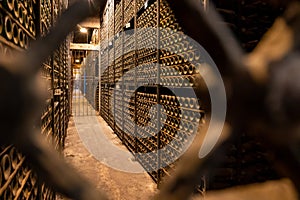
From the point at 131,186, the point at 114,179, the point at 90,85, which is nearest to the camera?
the point at 131,186

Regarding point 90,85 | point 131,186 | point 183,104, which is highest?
point 90,85

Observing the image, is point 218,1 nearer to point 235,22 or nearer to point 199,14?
point 235,22

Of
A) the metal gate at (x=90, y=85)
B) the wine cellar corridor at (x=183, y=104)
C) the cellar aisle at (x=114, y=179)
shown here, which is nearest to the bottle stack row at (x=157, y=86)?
the wine cellar corridor at (x=183, y=104)

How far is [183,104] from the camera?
2.30 metres

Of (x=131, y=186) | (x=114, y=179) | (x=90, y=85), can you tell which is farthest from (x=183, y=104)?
(x=90, y=85)

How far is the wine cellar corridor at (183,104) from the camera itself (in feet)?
0.91

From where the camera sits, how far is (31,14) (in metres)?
1.47

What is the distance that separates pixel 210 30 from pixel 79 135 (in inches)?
227

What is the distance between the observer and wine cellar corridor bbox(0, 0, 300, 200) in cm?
28

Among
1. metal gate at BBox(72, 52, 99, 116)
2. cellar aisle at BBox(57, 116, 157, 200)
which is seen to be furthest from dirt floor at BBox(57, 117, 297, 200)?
metal gate at BBox(72, 52, 99, 116)

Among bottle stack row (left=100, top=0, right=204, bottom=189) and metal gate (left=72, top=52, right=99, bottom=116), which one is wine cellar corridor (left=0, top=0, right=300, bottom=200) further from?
metal gate (left=72, top=52, right=99, bottom=116)

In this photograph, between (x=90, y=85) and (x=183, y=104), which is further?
(x=90, y=85)

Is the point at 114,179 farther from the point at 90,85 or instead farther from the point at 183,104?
the point at 90,85

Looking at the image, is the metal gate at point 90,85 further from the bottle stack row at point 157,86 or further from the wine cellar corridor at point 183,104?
the wine cellar corridor at point 183,104
